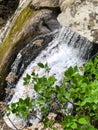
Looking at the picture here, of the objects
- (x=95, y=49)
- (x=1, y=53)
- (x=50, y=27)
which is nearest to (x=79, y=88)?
(x=95, y=49)

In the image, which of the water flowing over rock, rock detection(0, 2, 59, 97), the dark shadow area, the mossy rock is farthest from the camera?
the dark shadow area

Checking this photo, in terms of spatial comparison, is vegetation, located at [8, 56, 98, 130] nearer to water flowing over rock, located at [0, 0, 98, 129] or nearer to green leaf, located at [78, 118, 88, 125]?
green leaf, located at [78, 118, 88, 125]

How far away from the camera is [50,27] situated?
608cm

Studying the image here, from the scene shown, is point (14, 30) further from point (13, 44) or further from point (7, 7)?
point (7, 7)

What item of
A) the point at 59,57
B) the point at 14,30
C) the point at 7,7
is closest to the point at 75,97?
the point at 59,57

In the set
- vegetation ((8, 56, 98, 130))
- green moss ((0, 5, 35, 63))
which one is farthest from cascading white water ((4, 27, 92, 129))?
vegetation ((8, 56, 98, 130))

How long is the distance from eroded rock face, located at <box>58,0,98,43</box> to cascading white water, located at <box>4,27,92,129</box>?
576mm

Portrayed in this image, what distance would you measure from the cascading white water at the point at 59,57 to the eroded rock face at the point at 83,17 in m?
0.58

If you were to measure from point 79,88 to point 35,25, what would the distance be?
3117 mm

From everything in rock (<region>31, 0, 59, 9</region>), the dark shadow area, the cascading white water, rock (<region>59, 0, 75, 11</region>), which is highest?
rock (<region>59, 0, 75, 11</region>)

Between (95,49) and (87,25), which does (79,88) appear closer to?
(87,25)

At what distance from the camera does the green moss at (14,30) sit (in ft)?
21.3

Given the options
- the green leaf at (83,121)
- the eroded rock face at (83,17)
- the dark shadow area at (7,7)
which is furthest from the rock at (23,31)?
the green leaf at (83,121)

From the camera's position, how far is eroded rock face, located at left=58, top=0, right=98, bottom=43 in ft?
15.3
